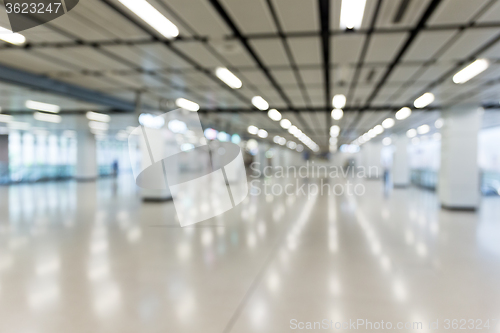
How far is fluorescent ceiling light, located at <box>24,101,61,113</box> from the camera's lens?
13.9 metres

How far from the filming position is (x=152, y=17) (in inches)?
201

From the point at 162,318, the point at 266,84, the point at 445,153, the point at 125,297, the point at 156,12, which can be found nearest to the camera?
the point at 162,318

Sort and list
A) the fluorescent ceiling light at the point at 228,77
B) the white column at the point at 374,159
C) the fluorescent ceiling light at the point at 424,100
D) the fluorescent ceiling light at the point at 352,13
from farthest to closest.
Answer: the white column at the point at 374,159
the fluorescent ceiling light at the point at 424,100
the fluorescent ceiling light at the point at 228,77
the fluorescent ceiling light at the point at 352,13

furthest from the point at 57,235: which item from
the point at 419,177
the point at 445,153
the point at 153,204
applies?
the point at 419,177

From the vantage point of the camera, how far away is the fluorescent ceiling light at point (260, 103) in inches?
483

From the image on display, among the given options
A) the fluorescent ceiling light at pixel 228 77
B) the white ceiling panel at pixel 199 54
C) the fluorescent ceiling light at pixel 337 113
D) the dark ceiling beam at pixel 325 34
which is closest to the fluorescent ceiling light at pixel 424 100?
the fluorescent ceiling light at pixel 337 113

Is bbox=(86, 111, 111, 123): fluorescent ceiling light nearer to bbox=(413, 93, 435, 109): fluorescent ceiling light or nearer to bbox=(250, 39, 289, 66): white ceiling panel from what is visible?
bbox=(250, 39, 289, 66): white ceiling panel

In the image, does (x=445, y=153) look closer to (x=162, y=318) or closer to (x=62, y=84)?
(x=162, y=318)

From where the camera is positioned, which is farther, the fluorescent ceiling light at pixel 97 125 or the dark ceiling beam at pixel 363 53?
the fluorescent ceiling light at pixel 97 125

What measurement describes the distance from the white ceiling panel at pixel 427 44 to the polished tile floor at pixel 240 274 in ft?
14.3

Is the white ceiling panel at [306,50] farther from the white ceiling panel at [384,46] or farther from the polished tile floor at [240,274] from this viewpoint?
the polished tile floor at [240,274]

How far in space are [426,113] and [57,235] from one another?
16018 millimetres

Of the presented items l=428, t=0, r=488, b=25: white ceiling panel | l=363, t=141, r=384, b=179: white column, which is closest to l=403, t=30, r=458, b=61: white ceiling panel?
l=428, t=0, r=488, b=25: white ceiling panel

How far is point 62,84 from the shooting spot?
10.2m
